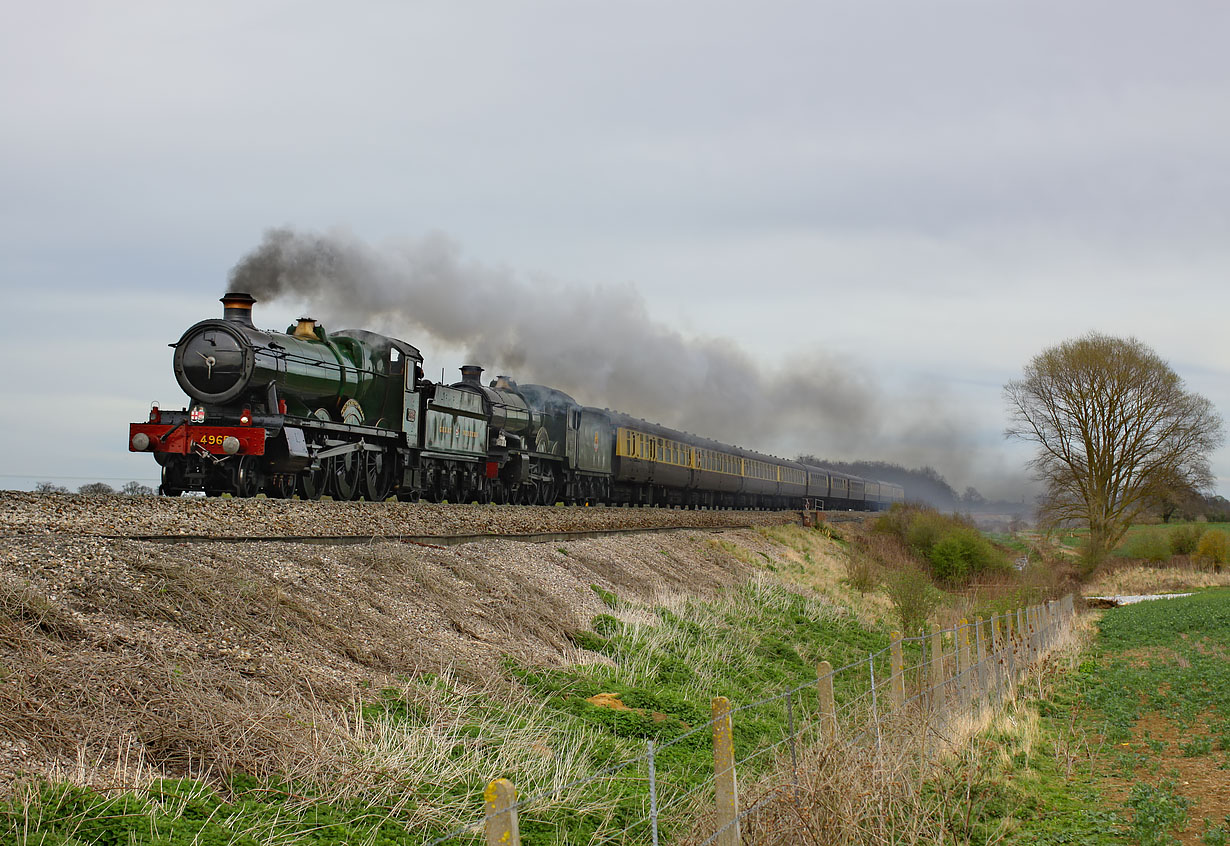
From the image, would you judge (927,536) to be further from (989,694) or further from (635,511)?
(989,694)

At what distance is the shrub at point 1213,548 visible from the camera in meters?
46.2

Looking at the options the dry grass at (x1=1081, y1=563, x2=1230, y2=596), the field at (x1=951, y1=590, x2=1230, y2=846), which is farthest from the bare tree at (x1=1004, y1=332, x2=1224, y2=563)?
the field at (x1=951, y1=590, x2=1230, y2=846)

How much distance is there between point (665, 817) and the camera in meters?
5.96

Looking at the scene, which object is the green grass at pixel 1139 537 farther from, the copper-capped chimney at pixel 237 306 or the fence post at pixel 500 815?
the fence post at pixel 500 815

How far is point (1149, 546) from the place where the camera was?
4706 centimetres

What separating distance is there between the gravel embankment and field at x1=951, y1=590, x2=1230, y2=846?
310 inches

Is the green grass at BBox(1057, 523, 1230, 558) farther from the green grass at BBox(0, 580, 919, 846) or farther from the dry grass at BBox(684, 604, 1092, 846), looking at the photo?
the dry grass at BBox(684, 604, 1092, 846)

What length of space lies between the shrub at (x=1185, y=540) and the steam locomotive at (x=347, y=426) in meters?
33.9

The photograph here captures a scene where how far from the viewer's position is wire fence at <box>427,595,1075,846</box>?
4.64 m

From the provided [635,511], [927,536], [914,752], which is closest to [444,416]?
[635,511]

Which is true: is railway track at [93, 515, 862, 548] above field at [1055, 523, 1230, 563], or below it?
above

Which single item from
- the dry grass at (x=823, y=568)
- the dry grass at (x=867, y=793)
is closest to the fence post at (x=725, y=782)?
the dry grass at (x=867, y=793)

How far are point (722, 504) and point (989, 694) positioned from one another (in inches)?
1407

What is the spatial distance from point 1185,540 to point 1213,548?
1761mm
